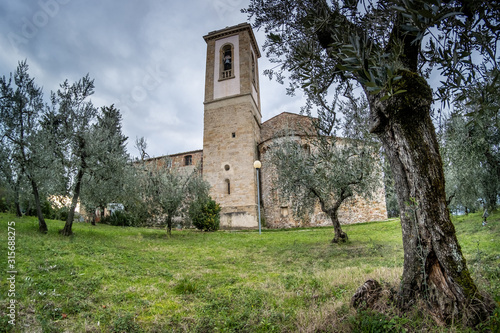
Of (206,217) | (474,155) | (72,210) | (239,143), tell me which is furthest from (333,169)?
(239,143)

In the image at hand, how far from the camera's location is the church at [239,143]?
20875 mm

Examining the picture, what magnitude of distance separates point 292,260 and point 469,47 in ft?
19.6

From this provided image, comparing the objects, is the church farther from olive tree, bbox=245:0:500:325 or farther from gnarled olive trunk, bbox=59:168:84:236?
olive tree, bbox=245:0:500:325

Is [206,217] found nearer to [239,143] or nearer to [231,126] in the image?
[239,143]

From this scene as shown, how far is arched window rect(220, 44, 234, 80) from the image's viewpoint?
24219 mm

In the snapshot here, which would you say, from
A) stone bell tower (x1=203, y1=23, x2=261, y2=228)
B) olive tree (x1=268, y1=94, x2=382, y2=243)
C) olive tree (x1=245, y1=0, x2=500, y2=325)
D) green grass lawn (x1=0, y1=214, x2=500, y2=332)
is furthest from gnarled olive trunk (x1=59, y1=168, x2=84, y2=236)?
stone bell tower (x1=203, y1=23, x2=261, y2=228)

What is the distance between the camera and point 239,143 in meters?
22.2

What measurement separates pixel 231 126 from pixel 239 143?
67.6 inches

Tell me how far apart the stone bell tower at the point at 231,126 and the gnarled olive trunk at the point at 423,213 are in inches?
703

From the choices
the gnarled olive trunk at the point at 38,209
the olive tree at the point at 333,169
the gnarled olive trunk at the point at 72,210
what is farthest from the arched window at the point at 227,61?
the gnarled olive trunk at the point at 38,209

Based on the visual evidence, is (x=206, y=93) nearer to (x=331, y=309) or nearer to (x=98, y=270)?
(x=98, y=270)

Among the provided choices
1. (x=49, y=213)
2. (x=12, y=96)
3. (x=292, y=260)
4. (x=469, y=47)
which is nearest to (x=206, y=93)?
(x=49, y=213)


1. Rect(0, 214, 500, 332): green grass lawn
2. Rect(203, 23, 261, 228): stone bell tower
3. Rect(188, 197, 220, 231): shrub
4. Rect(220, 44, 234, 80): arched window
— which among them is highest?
Rect(220, 44, 234, 80): arched window

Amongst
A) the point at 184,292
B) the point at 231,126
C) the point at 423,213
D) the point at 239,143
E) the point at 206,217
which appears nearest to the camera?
the point at 423,213
